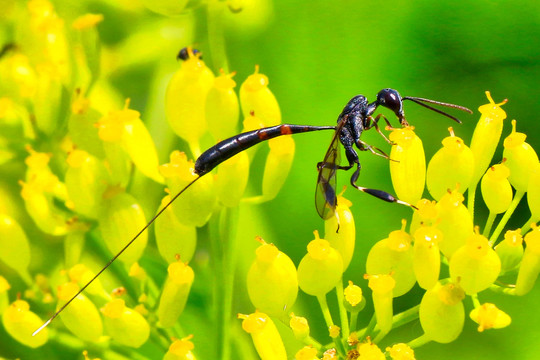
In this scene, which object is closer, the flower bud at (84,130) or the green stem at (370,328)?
the green stem at (370,328)

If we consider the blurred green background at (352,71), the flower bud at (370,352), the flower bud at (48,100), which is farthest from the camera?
the blurred green background at (352,71)

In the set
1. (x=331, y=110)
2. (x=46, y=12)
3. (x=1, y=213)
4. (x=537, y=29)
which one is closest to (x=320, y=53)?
(x=331, y=110)

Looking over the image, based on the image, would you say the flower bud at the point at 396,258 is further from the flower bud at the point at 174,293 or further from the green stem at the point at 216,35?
the green stem at the point at 216,35

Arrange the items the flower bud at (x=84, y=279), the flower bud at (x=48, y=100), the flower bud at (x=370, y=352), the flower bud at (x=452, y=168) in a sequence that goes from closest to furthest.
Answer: the flower bud at (x=370, y=352), the flower bud at (x=452, y=168), the flower bud at (x=84, y=279), the flower bud at (x=48, y=100)

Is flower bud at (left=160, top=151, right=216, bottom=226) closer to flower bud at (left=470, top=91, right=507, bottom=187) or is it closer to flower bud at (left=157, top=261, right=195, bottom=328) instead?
flower bud at (left=157, top=261, right=195, bottom=328)

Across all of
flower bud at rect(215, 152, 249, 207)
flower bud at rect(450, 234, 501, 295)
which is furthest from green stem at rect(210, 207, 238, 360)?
flower bud at rect(450, 234, 501, 295)

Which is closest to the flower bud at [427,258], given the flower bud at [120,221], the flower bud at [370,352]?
the flower bud at [370,352]

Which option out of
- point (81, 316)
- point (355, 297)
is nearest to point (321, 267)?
point (355, 297)
